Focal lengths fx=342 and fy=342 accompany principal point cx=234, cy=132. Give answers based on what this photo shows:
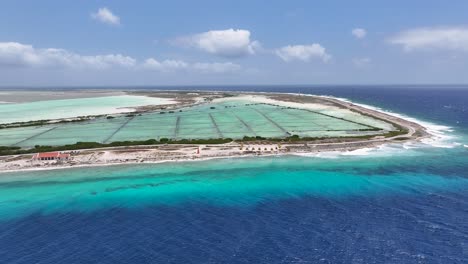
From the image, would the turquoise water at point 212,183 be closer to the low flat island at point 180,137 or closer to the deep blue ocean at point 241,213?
the deep blue ocean at point 241,213

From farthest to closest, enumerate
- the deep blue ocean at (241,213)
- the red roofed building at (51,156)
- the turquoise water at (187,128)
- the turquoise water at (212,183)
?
the turquoise water at (187,128) → the red roofed building at (51,156) → the turquoise water at (212,183) → the deep blue ocean at (241,213)

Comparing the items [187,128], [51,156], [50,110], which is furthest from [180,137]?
[50,110]

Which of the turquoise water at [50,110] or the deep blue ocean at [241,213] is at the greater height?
the turquoise water at [50,110]

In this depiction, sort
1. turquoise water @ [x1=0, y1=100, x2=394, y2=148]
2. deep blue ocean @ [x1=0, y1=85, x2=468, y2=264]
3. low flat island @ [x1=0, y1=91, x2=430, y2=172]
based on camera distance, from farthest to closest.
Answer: turquoise water @ [x1=0, y1=100, x2=394, y2=148] → low flat island @ [x1=0, y1=91, x2=430, y2=172] → deep blue ocean @ [x1=0, y1=85, x2=468, y2=264]

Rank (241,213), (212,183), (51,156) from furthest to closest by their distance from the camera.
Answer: (51,156) < (212,183) < (241,213)

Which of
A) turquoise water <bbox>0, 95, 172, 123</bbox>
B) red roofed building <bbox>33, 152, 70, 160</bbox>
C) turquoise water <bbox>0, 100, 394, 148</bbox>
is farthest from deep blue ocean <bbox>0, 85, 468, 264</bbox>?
turquoise water <bbox>0, 95, 172, 123</bbox>

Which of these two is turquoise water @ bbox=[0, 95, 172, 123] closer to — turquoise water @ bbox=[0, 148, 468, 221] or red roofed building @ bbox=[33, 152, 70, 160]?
red roofed building @ bbox=[33, 152, 70, 160]

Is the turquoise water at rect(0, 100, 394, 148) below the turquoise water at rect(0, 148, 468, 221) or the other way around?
the other way around

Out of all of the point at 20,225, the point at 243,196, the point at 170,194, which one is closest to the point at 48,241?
the point at 20,225

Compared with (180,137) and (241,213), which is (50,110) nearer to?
(180,137)

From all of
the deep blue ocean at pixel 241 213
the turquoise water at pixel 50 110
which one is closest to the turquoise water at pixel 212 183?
the deep blue ocean at pixel 241 213
